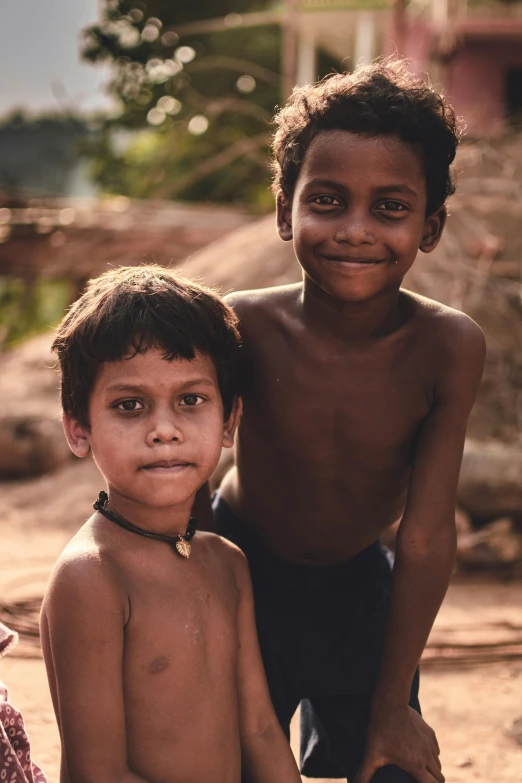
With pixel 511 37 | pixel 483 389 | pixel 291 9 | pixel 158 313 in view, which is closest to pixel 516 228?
pixel 483 389

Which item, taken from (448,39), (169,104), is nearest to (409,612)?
(448,39)

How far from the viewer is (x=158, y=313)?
1.58 metres

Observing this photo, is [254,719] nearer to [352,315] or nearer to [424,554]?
[424,554]

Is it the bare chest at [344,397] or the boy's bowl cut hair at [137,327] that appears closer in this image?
the boy's bowl cut hair at [137,327]

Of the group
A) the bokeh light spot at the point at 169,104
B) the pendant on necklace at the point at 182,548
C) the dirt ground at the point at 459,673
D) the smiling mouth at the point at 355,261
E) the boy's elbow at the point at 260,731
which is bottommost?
the dirt ground at the point at 459,673

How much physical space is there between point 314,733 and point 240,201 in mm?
11250

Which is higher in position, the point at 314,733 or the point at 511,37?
the point at 511,37

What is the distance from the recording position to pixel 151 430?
1533 millimetres

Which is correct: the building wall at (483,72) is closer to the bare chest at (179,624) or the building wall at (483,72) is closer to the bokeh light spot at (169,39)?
the bokeh light spot at (169,39)

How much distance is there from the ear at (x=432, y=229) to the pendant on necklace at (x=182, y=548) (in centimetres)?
78

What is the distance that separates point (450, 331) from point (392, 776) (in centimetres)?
88

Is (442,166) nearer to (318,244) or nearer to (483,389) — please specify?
(318,244)

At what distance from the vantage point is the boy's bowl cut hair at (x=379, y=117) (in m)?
1.74

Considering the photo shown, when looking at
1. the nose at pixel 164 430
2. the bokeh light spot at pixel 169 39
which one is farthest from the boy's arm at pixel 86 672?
the bokeh light spot at pixel 169 39
